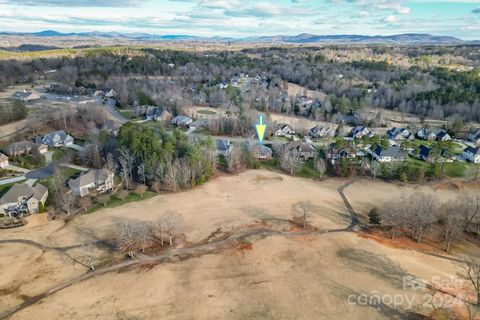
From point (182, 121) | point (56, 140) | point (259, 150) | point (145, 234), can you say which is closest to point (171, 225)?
point (145, 234)

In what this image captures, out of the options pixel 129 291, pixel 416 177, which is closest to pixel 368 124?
pixel 416 177

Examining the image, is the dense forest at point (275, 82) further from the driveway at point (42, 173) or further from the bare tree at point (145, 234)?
the bare tree at point (145, 234)

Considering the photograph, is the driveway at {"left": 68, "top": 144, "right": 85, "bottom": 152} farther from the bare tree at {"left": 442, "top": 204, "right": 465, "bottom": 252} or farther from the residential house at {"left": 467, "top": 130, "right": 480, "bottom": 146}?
the residential house at {"left": 467, "top": 130, "right": 480, "bottom": 146}

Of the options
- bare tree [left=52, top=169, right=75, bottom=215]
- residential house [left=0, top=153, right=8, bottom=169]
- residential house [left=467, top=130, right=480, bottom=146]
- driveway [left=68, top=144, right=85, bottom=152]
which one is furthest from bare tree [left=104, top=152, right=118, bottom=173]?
residential house [left=467, top=130, right=480, bottom=146]

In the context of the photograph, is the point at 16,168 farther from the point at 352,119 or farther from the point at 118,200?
the point at 352,119

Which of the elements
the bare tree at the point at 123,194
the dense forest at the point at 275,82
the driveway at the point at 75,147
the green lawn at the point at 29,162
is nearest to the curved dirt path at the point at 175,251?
the bare tree at the point at 123,194
